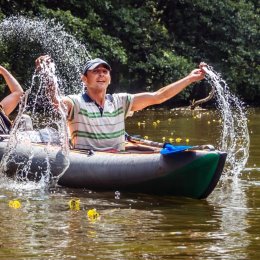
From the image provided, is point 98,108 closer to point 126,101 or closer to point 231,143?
point 126,101

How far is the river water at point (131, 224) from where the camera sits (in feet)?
20.4

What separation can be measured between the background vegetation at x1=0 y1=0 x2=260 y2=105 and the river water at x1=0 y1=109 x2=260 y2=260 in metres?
13.4

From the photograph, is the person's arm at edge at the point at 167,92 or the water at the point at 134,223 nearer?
the water at the point at 134,223

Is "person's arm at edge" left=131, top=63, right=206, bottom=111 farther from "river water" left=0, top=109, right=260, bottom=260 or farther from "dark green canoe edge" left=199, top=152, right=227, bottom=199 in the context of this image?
"river water" left=0, top=109, right=260, bottom=260

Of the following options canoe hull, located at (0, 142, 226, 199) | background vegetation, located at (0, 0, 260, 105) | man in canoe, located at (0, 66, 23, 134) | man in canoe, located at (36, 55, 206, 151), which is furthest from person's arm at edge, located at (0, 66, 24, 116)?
background vegetation, located at (0, 0, 260, 105)

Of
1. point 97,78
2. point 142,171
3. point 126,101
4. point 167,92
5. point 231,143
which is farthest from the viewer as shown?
point 231,143

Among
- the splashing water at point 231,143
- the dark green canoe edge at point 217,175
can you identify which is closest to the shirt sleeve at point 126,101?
the splashing water at point 231,143

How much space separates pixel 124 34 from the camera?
83.0 feet

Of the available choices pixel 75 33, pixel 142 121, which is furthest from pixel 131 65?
pixel 142 121

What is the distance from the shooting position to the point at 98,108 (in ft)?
30.3

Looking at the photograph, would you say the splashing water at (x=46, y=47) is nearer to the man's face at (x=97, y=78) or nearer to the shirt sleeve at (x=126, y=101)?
the shirt sleeve at (x=126, y=101)

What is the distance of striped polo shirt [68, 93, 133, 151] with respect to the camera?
30.2 feet

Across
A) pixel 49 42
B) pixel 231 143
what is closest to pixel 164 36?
pixel 49 42

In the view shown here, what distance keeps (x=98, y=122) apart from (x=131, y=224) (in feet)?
6.89
